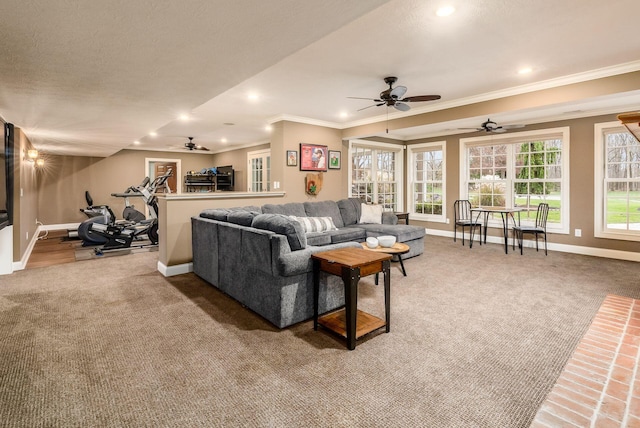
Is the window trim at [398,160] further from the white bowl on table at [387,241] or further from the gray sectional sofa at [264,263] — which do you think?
the gray sectional sofa at [264,263]

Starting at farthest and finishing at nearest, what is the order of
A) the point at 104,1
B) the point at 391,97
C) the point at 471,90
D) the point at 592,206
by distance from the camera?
the point at 592,206, the point at 471,90, the point at 391,97, the point at 104,1

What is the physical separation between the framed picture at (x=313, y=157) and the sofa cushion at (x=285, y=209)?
3.42 feet

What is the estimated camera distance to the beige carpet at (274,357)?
5.54 feet

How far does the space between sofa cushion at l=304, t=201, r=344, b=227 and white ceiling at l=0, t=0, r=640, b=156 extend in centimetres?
167

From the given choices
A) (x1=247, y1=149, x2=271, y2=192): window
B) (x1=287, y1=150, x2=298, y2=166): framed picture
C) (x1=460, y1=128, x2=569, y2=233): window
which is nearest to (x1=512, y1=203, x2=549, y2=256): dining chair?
(x1=460, y1=128, x2=569, y2=233): window

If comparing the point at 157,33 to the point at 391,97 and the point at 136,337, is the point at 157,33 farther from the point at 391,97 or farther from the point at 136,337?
the point at 391,97

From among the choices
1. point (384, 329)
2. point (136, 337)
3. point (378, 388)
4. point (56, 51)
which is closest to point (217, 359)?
point (136, 337)

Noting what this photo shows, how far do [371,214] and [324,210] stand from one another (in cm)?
91

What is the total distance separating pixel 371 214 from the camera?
5969 millimetres

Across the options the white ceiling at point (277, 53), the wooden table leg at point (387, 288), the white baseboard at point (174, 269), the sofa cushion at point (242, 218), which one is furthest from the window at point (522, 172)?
the white baseboard at point (174, 269)

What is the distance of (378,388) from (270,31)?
2.17 meters

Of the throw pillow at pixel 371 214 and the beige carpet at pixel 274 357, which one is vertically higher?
the throw pillow at pixel 371 214

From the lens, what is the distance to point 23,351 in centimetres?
233

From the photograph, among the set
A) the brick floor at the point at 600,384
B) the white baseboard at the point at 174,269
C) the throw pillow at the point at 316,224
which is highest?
the throw pillow at the point at 316,224
